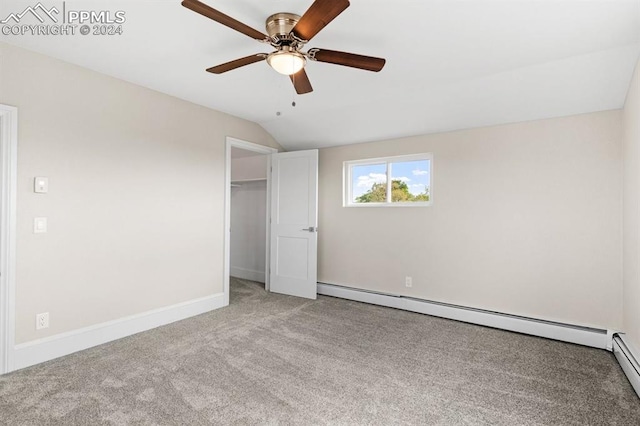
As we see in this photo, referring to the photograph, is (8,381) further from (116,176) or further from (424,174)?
(424,174)

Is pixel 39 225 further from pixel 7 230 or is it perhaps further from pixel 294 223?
pixel 294 223

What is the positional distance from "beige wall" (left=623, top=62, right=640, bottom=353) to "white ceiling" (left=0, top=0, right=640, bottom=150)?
11.7 inches

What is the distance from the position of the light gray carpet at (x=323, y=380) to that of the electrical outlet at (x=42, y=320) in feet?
0.98

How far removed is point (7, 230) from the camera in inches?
97.0

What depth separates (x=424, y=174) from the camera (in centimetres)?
419

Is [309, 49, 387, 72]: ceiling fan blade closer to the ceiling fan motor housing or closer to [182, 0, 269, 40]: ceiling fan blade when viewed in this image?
the ceiling fan motor housing

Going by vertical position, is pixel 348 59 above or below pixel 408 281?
above

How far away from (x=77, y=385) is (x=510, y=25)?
3.79 meters

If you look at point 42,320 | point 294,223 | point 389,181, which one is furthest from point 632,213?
point 42,320

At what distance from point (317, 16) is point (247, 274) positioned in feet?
16.1

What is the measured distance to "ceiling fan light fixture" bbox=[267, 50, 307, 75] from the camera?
2055 millimetres

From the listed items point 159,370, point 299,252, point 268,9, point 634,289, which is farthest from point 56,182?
point 634,289

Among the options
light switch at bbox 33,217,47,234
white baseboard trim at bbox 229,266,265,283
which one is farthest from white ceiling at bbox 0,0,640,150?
white baseboard trim at bbox 229,266,265,283

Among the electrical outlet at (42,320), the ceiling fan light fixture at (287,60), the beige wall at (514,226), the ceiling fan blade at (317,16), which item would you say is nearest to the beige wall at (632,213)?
the beige wall at (514,226)
